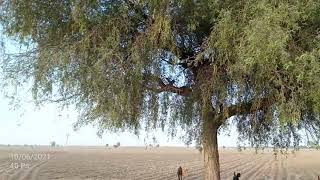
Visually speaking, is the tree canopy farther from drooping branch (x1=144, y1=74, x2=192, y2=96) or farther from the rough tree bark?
the rough tree bark

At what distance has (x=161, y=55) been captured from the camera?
492 inches

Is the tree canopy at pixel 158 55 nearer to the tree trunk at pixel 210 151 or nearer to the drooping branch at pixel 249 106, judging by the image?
the drooping branch at pixel 249 106

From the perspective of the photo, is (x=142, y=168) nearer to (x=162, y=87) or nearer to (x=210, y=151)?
(x=210, y=151)

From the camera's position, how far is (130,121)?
13250mm

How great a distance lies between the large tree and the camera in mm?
10391

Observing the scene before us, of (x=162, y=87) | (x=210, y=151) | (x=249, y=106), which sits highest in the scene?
(x=162, y=87)

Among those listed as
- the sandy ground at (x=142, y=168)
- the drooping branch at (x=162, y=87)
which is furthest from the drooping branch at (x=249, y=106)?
the sandy ground at (x=142, y=168)

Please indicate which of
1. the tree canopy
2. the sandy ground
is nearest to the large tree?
the tree canopy

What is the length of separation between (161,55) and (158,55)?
34 cm

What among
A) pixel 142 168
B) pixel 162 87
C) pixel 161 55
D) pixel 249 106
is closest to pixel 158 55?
pixel 161 55

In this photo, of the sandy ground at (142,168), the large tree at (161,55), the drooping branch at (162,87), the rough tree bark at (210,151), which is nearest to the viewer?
the large tree at (161,55)

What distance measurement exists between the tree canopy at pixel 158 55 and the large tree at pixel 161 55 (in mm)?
22

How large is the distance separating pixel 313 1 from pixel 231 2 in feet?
5.53

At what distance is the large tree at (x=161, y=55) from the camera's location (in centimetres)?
1039
